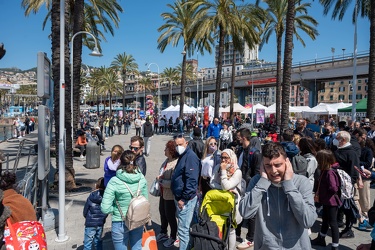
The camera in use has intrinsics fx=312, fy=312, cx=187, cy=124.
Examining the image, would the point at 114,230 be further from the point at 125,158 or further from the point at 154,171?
the point at 154,171

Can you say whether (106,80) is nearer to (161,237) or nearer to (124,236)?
(161,237)

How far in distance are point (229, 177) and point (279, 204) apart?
1750 mm

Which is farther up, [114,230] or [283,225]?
[283,225]

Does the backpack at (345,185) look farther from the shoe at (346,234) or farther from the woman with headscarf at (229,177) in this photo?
the woman with headscarf at (229,177)

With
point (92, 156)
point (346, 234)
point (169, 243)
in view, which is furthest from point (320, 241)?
point (92, 156)

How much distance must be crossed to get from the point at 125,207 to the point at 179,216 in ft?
3.19

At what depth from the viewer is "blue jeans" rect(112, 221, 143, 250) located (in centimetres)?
400

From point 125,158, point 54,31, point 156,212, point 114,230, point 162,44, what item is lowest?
point 156,212

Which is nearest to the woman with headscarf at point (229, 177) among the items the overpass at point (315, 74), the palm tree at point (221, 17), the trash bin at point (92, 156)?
the trash bin at point (92, 156)

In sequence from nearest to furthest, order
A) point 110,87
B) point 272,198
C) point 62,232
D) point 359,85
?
point 272,198 < point 62,232 < point 110,87 < point 359,85

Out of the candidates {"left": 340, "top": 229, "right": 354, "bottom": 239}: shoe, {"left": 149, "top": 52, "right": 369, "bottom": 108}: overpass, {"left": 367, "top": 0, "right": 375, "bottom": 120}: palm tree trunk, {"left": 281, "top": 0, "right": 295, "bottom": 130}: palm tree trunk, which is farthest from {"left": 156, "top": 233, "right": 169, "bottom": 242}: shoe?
{"left": 149, "top": 52, "right": 369, "bottom": 108}: overpass

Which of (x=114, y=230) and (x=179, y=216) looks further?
(x=179, y=216)

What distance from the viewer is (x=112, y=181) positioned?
3943 millimetres

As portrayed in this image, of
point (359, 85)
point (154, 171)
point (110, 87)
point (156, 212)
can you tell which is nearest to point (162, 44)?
point (154, 171)
